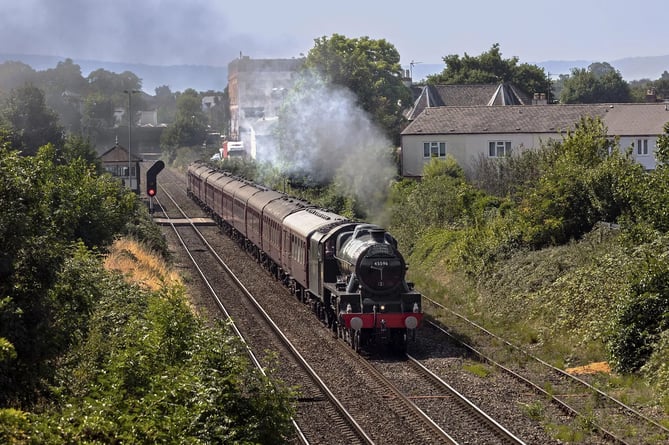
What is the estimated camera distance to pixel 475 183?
52625mm

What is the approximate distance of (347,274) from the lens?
25.6 m

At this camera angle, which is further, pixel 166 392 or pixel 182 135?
pixel 182 135

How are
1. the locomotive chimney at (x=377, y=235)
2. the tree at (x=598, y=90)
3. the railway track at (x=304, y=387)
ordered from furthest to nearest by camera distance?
the tree at (x=598, y=90)
the locomotive chimney at (x=377, y=235)
the railway track at (x=304, y=387)

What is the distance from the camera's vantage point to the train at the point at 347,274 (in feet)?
79.2

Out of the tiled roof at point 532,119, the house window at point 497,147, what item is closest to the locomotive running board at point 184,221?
the tiled roof at point 532,119

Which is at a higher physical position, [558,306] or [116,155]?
[116,155]

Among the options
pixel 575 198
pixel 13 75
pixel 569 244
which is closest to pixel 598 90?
pixel 13 75

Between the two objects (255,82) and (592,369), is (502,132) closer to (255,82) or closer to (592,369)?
(592,369)

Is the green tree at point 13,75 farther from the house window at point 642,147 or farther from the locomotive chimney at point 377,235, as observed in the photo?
the locomotive chimney at point 377,235

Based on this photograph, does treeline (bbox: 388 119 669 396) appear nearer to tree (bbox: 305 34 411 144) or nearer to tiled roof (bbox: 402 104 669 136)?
tiled roof (bbox: 402 104 669 136)

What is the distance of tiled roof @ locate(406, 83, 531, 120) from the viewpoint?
279 ft

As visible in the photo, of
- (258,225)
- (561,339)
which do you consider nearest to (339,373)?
(561,339)

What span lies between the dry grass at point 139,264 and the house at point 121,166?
30.2 m

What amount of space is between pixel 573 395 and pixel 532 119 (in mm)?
43894
